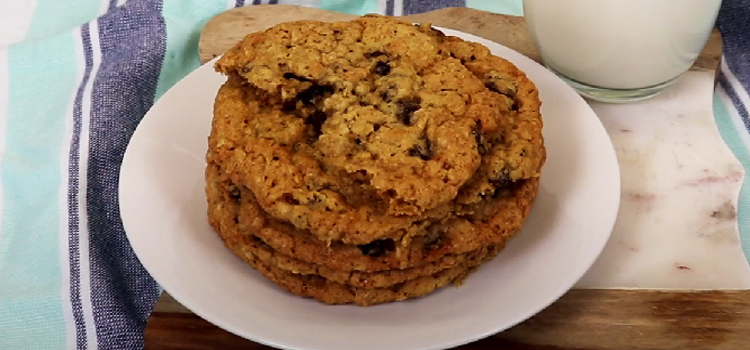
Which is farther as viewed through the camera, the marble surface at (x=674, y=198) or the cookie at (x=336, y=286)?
the marble surface at (x=674, y=198)

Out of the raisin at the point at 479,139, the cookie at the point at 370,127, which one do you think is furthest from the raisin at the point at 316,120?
the raisin at the point at 479,139

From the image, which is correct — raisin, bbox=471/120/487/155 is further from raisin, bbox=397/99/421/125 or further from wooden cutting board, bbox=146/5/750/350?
wooden cutting board, bbox=146/5/750/350

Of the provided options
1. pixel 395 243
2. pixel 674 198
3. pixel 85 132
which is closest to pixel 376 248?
pixel 395 243

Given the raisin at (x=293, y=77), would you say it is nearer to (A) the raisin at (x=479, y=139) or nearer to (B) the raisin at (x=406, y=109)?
(B) the raisin at (x=406, y=109)

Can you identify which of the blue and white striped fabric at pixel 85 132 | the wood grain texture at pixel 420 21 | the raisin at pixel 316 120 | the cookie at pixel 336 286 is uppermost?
the raisin at pixel 316 120

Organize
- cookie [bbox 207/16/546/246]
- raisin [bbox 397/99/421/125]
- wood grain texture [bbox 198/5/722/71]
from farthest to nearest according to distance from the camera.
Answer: wood grain texture [bbox 198/5/722/71]
raisin [bbox 397/99/421/125]
cookie [bbox 207/16/546/246]

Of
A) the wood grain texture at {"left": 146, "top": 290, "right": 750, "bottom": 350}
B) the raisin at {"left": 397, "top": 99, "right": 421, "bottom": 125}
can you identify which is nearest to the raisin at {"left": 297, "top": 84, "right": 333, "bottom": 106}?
the raisin at {"left": 397, "top": 99, "right": 421, "bottom": 125}
